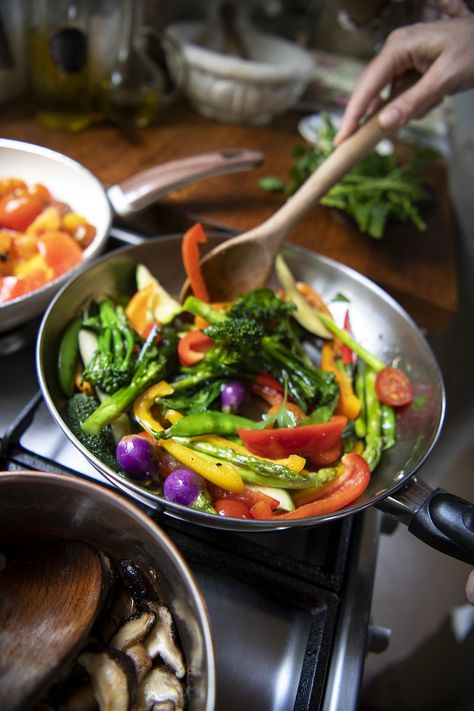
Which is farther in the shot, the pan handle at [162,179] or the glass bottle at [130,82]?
the glass bottle at [130,82]

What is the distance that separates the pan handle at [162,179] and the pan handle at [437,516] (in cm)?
109

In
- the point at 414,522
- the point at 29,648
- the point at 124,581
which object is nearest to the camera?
the point at 29,648

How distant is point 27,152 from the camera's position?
150cm

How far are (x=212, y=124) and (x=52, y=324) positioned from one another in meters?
1.60

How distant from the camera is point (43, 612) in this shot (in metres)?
0.67

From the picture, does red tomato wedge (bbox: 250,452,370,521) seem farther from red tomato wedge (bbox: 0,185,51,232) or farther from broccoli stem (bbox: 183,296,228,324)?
red tomato wedge (bbox: 0,185,51,232)

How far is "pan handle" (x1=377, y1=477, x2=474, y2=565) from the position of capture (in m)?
0.80

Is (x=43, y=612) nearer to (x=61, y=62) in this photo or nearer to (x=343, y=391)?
(x=343, y=391)

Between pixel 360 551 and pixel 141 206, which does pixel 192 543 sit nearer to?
pixel 360 551

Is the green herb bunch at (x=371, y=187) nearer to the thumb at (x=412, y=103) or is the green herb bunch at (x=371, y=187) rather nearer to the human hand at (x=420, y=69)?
the human hand at (x=420, y=69)

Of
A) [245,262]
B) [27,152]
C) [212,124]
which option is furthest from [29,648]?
[212,124]

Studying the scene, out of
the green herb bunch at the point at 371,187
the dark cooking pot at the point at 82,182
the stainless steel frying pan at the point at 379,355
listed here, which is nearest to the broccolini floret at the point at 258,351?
the stainless steel frying pan at the point at 379,355

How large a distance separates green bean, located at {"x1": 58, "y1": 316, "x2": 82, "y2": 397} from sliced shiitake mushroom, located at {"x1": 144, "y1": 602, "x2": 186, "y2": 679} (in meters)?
0.53

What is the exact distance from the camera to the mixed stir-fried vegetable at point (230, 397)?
0.97 metres
